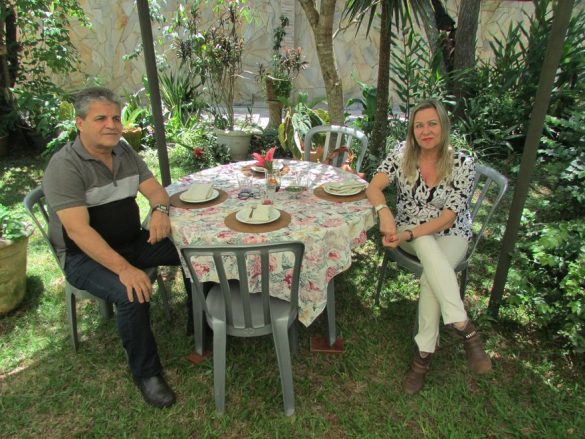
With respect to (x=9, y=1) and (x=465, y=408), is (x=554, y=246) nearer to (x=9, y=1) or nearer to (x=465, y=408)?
(x=465, y=408)

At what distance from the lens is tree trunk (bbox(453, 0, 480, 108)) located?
5.21m

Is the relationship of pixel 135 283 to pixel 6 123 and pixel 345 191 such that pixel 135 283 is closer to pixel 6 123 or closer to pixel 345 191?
pixel 345 191

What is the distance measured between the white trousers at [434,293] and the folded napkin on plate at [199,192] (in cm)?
111

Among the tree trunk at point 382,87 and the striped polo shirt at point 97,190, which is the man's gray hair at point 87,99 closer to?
the striped polo shirt at point 97,190

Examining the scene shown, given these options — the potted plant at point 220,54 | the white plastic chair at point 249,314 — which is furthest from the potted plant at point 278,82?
the white plastic chair at point 249,314

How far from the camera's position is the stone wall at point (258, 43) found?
8633 millimetres

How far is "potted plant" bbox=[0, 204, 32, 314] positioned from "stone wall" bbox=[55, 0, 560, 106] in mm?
6895

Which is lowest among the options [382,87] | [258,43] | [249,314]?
[249,314]

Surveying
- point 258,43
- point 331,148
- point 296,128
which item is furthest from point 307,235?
point 258,43

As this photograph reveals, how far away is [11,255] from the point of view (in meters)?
2.50

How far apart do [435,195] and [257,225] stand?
99cm

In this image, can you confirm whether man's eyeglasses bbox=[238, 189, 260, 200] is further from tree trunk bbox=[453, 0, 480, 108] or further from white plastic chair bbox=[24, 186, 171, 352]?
tree trunk bbox=[453, 0, 480, 108]

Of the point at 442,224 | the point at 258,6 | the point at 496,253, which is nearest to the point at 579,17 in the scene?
the point at 496,253

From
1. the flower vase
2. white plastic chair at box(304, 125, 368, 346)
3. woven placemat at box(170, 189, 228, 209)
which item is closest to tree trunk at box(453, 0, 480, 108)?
white plastic chair at box(304, 125, 368, 346)
